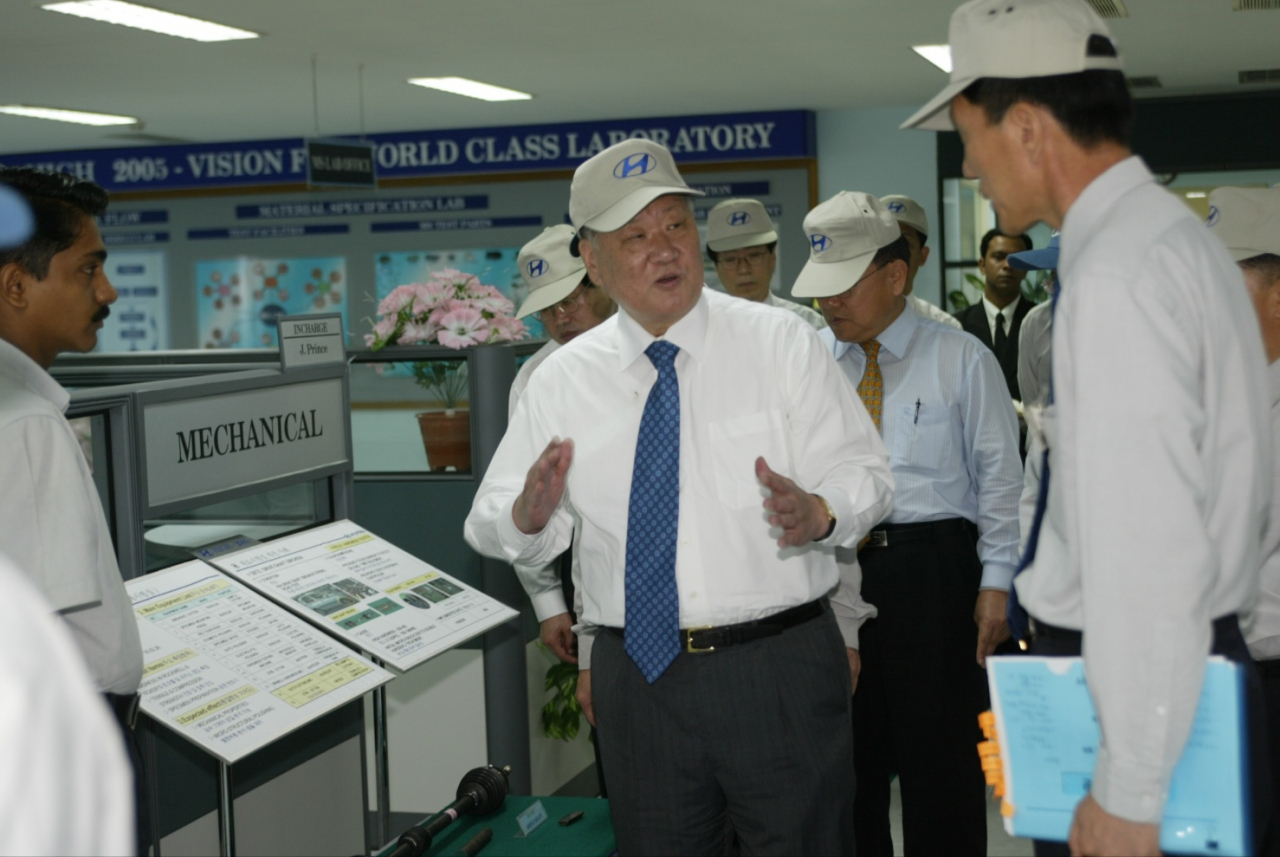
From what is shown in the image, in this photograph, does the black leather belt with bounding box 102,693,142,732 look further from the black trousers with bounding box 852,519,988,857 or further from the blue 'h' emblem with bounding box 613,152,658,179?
the black trousers with bounding box 852,519,988,857

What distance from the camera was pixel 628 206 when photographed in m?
2.23

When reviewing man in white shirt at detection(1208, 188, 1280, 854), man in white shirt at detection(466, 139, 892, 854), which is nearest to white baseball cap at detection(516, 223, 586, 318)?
man in white shirt at detection(466, 139, 892, 854)

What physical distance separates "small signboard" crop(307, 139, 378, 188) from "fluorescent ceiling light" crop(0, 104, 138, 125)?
2.47 m

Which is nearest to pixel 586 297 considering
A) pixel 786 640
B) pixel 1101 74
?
pixel 786 640

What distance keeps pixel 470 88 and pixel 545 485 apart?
317 inches

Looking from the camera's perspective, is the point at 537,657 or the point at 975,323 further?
the point at 975,323

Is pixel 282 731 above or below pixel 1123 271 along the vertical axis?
below

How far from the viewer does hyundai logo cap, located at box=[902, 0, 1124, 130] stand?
4.43 feet

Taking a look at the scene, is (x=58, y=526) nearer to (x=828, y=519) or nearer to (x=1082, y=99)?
(x=828, y=519)

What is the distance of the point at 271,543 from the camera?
3.19 metres

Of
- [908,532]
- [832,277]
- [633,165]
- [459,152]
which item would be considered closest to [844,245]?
[832,277]

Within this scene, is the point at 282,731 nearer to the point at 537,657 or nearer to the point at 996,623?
the point at 996,623

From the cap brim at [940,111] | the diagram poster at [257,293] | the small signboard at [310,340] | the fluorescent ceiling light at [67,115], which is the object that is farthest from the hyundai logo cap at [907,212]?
the diagram poster at [257,293]

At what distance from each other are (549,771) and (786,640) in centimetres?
237
